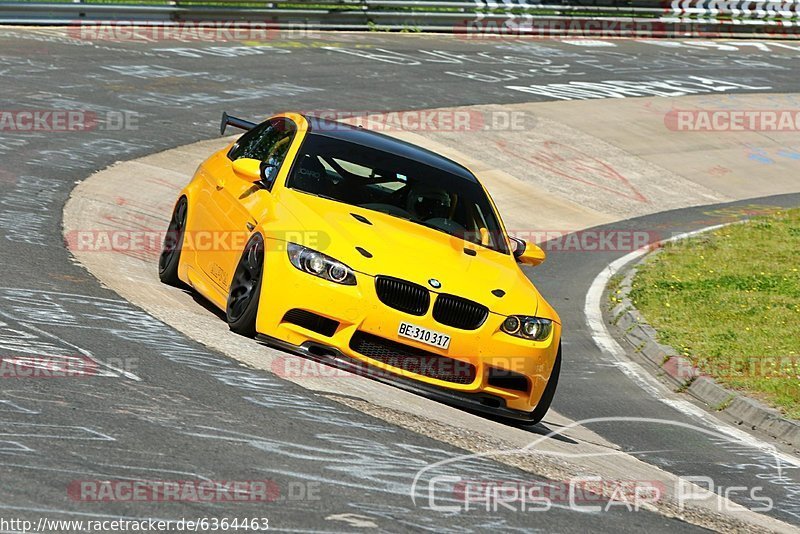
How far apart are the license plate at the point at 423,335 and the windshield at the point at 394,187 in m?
1.42

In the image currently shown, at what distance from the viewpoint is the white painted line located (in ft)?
32.2

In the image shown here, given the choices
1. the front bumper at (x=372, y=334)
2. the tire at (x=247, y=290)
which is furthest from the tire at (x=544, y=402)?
the tire at (x=247, y=290)

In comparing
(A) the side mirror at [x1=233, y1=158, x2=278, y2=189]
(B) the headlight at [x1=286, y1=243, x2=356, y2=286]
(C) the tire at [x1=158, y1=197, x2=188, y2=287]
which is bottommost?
(C) the tire at [x1=158, y1=197, x2=188, y2=287]

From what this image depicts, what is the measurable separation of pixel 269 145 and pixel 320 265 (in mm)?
2295

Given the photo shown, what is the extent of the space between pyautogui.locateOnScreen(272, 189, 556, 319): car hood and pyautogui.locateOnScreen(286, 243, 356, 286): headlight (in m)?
0.05

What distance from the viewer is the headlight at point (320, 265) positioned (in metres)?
8.30

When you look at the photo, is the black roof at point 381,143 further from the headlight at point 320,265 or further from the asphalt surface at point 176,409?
the asphalt surface at point 176,409

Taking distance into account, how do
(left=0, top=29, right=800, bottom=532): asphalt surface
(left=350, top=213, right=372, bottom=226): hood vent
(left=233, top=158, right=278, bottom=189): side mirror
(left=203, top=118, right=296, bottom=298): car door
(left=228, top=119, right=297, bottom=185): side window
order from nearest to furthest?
(left=0, top=29, right=800, bottom=532): asphalt surface, (left=350, top=213, right=372, bottom=226): hood vent, (left=203, top=118, right=296, bottom=298): car door, (left=233, top=158, right=278, bottom=189): side mirror, (left=228, top=119, right=297, bottom=185): side window

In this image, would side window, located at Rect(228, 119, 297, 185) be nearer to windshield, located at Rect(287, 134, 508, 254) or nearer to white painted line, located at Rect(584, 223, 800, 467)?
windshield, located at Rect(287, 134, 508, 254)

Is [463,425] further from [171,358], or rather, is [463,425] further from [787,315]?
[787,315]

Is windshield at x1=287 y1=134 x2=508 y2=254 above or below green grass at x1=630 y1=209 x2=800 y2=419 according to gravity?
above

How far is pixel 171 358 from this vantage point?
24.8 feet

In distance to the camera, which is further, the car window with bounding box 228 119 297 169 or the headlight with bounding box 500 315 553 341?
the car window with bounding box 228 119 297 169

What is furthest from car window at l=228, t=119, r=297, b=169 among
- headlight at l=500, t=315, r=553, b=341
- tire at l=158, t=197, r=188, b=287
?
headlight at l=500, t=315, r=553, b=341
